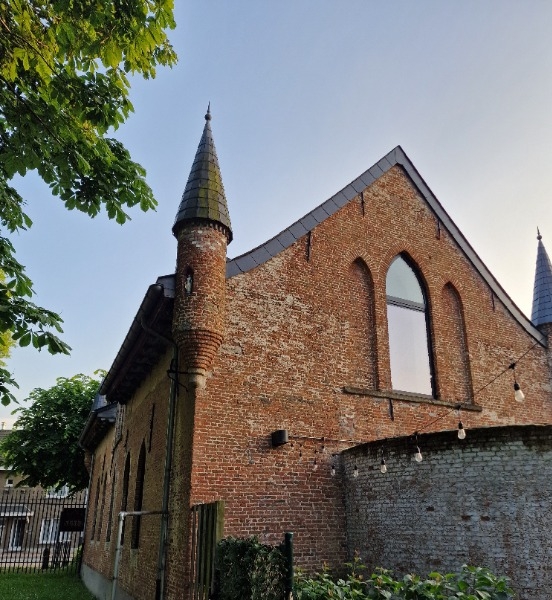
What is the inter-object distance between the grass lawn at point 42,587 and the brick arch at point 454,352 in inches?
456

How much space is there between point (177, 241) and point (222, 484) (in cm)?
447

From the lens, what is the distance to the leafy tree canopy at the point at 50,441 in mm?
24391

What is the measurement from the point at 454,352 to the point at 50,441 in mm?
19744

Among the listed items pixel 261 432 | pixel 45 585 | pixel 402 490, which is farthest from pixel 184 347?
pixel 45 585

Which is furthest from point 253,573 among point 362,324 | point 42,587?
point 42,587

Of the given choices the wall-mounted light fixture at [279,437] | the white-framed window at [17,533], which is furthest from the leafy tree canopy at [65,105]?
the white-framed window at [17,533]

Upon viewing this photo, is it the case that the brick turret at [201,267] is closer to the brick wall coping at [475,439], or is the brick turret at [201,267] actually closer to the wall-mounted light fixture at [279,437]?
the wall-mounted light fixture at [279,437]

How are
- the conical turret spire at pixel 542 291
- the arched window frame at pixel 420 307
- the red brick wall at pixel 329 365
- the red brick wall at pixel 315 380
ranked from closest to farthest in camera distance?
the red brick wall at pixel 315 380 < the red brick wall at pixel 329 365 < the arched window frame at pixel 420 307 < the conical turret spire at pixel 542 291

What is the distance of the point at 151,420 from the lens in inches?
459

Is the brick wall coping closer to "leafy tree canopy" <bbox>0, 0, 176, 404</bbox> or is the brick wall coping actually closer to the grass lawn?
"leafy tree canopy" <bbox>0, 0, 176, 404</bbox>

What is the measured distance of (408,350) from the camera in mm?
12227

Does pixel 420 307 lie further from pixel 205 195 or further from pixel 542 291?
pixel 205 195

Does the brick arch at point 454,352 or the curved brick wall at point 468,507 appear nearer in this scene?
the curved brick wall at point 468,507

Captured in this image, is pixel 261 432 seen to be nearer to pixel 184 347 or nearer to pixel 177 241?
pixel 184 347
